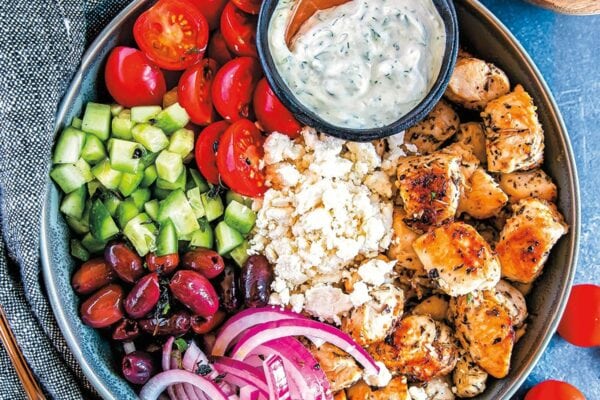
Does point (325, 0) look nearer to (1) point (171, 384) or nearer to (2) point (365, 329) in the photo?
(2) point (365, 329)

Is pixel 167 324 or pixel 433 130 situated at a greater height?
pixel 433 130

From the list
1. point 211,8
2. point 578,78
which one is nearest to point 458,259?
point 578,78

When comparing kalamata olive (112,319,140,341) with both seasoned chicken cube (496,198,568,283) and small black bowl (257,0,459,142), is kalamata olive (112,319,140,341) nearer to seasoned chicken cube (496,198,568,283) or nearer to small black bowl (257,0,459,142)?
small black bowl (257,0,459,142)

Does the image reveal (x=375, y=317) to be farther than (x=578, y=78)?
No

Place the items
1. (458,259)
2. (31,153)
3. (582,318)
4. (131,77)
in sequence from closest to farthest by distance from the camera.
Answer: (31,153), (458,259), (131,77), (582,318)

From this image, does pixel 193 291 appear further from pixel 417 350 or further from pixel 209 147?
pixel 417 350

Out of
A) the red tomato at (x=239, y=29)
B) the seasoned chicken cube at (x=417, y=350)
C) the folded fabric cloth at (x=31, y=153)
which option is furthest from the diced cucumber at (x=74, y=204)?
the seasoned chicken cube at (x=417, y=350)

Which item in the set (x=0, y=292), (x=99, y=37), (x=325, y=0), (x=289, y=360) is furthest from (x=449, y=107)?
(x=0, y=292)
